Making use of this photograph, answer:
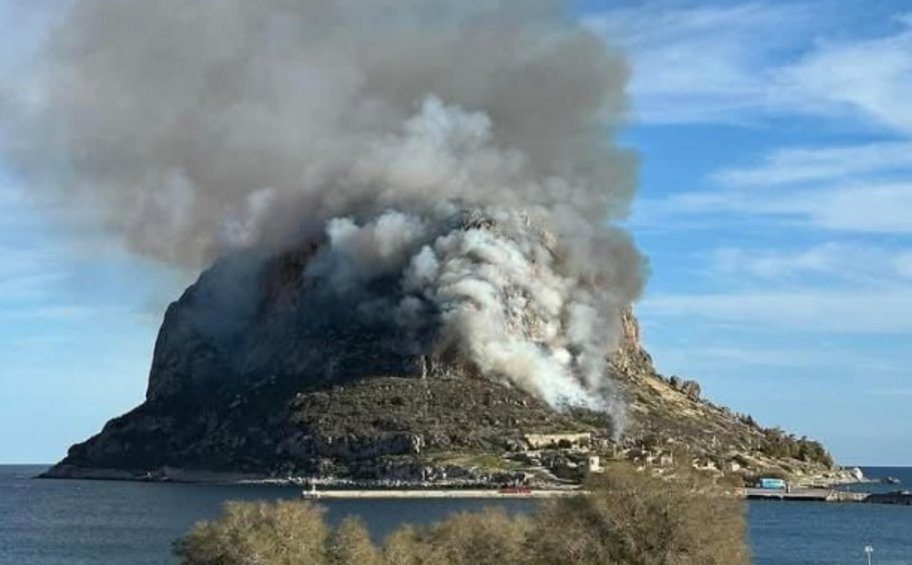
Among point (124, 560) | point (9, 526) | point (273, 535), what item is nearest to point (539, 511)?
point (273, 535)

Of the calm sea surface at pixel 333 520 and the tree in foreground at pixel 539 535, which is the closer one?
the tree in foreground at pixel 539 535

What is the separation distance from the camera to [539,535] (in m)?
64.1

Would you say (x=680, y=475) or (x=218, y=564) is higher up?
(x=680, y=475)

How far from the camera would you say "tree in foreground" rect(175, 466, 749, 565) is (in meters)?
60.5

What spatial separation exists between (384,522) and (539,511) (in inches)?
3497

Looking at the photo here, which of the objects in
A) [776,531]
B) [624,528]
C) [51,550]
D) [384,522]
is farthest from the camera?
[776,531]

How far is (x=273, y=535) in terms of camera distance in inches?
2648

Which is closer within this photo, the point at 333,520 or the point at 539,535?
the point at 539,535

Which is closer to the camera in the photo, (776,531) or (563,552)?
(563,552)

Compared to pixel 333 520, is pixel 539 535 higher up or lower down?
lower down

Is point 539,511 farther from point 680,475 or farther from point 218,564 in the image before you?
point 218,564

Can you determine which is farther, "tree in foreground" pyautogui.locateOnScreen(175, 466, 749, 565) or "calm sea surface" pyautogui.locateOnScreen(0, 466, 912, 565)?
"calm sea surface" pyautogui.locateOnScreen(0, 466, 912, 565)

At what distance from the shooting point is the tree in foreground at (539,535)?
6050 cm

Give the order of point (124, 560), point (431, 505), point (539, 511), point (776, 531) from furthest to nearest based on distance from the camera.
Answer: point (431, 505) < point (776, 531) < point (124, 560) < point (539, 511)
